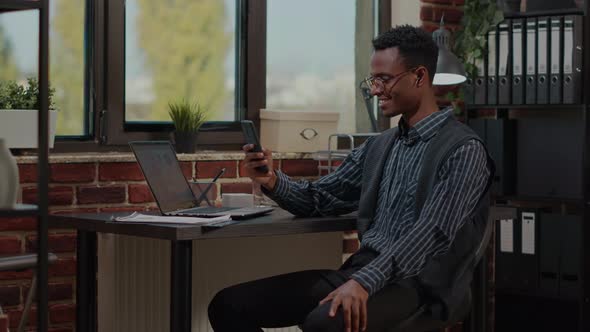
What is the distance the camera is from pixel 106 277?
128 inches

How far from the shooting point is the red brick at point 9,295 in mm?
3119

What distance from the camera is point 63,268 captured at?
3.27 m

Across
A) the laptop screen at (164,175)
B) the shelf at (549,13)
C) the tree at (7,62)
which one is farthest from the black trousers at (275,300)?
the shelf at (549,13)

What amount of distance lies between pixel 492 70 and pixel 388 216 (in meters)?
1.62

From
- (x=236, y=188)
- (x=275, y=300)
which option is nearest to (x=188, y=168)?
(x=236, y=188)

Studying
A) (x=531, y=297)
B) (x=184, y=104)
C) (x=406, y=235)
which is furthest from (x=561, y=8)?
(x=406, y=235)

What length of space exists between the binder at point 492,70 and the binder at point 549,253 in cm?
52

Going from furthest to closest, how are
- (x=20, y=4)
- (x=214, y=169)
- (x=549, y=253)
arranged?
Result: (x=549, y=253)
(x=214, y=169)
(x=20, y=4)

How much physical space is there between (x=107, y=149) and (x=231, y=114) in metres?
0.54

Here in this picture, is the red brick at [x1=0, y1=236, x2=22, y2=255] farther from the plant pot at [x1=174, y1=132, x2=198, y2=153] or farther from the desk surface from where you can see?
the plant pot at [x1=174, y1=132, x2=198, y2=153]

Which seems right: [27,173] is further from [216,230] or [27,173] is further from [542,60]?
[542,60]

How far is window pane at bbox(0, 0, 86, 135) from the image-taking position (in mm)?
3213

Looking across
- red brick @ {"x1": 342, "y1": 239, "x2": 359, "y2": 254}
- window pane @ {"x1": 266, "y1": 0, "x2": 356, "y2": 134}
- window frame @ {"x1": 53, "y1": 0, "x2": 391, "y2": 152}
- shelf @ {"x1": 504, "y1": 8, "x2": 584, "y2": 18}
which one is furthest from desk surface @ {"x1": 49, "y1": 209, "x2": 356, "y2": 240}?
shelf @ {"x1": 504, "y1": 8, "x2": 584, "y2": 18}

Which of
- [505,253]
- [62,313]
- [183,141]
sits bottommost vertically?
[62,313]
